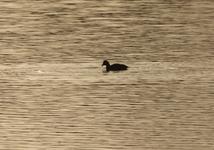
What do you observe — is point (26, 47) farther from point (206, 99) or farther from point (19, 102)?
point (206, 99)

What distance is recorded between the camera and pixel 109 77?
1322 centimetres

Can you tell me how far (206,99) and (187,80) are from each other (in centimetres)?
113

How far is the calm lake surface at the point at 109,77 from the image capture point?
10.1 meters

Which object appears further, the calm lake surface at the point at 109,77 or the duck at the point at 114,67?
the duck at the point at 114,67

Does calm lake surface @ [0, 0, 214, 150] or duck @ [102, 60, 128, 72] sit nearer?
calm lake surface @ [0, 0, 214, 150]

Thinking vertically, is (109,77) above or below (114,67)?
→ below

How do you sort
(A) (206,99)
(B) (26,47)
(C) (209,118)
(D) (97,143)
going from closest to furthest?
1. (D) (97,143)
2. (C) (209,118)
3. (A) (206,99)
4. (B) (26,47)

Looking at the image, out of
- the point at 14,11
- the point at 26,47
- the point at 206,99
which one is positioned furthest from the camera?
the point at 14,11

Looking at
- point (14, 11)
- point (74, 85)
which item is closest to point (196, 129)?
point (74, 85)

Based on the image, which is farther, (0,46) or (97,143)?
(0,46)

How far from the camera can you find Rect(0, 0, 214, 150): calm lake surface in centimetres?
1013

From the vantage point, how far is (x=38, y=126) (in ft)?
34.9

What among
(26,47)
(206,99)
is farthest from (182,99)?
(26,47)

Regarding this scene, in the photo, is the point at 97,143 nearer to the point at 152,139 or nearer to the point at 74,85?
the point at 152,139
